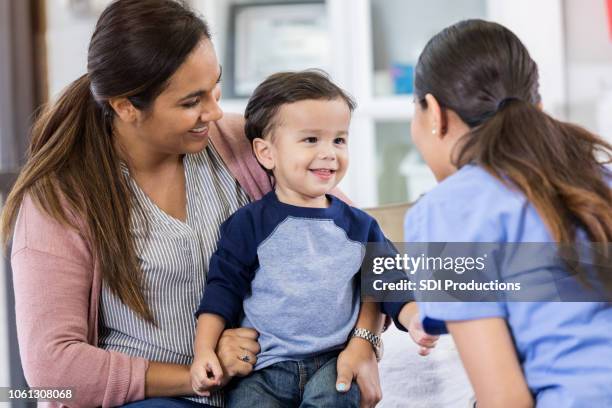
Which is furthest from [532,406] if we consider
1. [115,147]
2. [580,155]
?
[115,147]

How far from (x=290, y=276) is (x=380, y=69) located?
6.86 ft

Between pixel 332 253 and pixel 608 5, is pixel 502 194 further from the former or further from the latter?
pixel 608 5

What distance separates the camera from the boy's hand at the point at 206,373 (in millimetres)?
1244

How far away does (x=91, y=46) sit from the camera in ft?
4.58

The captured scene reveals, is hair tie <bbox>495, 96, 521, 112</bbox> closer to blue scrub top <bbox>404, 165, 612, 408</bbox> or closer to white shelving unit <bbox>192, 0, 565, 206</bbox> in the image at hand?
blue scrub top <bbox>404, 165, 612, 408</bbox>

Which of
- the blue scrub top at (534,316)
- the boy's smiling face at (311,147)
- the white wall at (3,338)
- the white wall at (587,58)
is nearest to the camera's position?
the blue scrub top at (534,316)

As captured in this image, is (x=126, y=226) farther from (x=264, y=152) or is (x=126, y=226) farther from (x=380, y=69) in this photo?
(x=380, y=69)

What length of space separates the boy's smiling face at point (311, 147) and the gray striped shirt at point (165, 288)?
196mm

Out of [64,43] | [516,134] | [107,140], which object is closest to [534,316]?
[516,134]

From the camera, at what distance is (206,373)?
1259 millimetres

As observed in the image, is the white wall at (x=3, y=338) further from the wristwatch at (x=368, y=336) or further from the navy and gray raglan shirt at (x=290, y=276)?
the wristwatch at (x=368, y=336)

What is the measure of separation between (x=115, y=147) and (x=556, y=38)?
6.49 ft

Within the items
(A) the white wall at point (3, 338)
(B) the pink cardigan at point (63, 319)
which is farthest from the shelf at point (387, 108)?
(B) the pink cardigan at point (63, 319)

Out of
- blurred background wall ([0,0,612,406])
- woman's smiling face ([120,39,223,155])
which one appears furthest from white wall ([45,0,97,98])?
woman's smiling face ([120,39,223,155])
